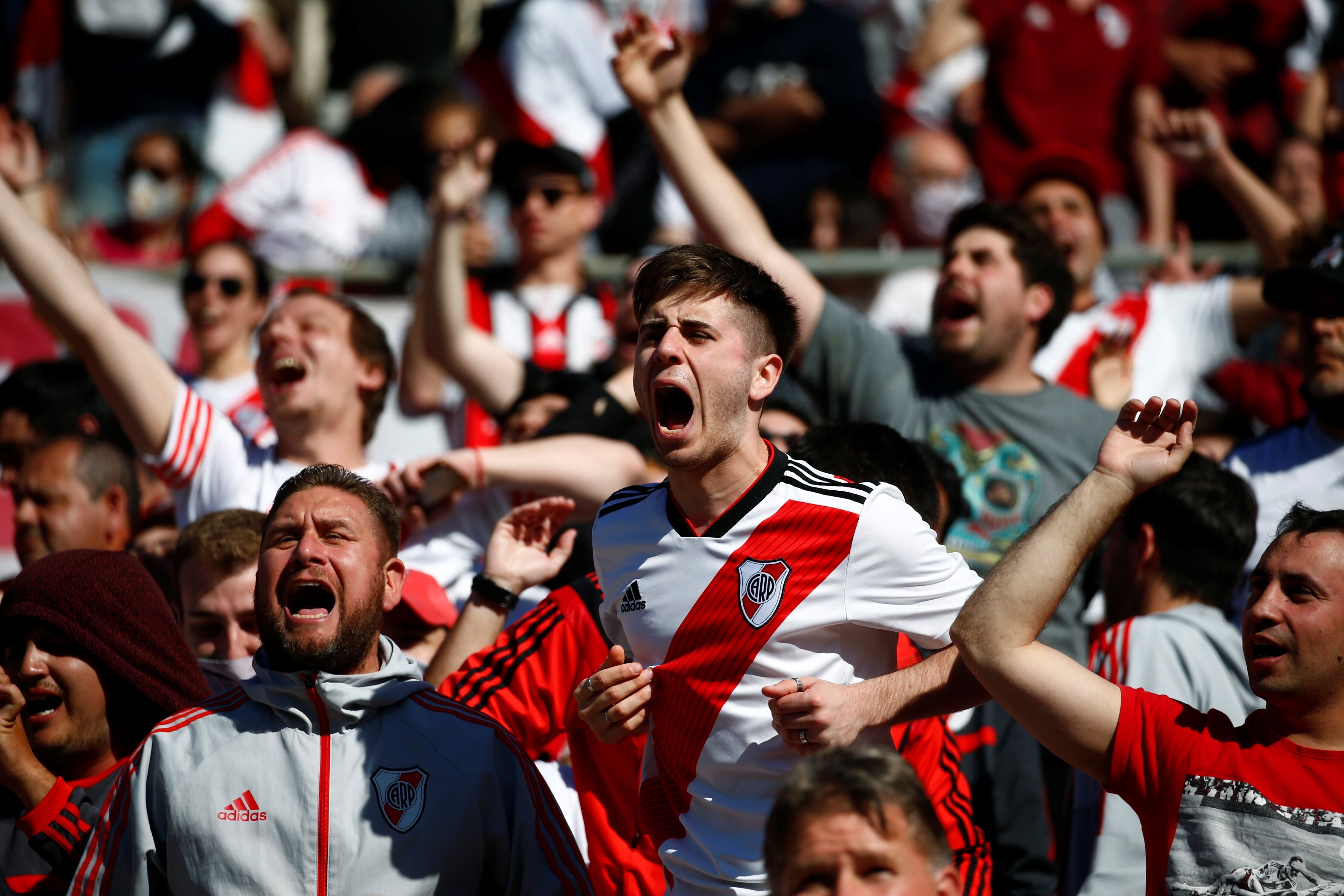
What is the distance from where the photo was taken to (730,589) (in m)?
3.22

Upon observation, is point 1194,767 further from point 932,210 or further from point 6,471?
point 932,210

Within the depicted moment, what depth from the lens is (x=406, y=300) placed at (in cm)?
802

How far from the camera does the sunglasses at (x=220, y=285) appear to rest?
671 centimetres

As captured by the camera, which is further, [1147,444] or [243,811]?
[243,811]

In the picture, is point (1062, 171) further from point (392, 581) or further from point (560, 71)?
point (392, 581)

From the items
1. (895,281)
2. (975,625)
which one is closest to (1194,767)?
→ (975,625)

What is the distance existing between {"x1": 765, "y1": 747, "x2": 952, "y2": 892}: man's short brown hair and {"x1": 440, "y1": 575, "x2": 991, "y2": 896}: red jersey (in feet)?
3.20

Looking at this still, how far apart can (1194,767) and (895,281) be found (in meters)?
5.00

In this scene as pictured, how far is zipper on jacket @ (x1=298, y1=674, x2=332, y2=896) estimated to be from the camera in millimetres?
3133

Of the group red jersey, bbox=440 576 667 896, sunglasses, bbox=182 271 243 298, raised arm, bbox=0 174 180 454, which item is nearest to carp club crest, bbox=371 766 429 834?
red jersey, bbox=440 576 667 896

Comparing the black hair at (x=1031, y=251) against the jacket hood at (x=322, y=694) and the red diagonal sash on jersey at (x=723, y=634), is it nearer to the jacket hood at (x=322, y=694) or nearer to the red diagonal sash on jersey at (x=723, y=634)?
the red diagonal sash on jersey at (x=723, y=634)

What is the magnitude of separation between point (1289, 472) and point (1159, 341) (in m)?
1.74

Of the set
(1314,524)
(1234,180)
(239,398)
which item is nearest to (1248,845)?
(1314,524)

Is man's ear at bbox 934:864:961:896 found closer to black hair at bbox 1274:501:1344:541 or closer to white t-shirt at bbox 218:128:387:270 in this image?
black hair at bbox 1274:501:1344:541
